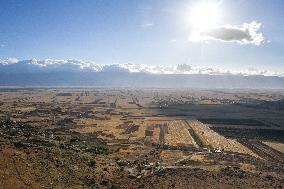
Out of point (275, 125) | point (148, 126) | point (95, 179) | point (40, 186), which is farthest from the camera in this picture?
point (275, 125)

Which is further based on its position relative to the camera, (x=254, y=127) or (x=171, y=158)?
(x=254, y=127)

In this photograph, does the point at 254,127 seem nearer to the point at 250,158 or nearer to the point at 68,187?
the point at 250,158

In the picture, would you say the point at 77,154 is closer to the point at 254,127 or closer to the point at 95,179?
the point at 95,179

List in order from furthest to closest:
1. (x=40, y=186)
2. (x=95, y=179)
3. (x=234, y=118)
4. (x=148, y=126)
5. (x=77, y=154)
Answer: (x=234, y=118) < (x=148, y=126) < (x=77, y=154) < (x=95, y=179) < (x=40, y=186)

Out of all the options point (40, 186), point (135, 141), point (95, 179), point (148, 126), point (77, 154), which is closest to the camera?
point (40, 186)

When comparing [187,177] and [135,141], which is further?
[135,141]

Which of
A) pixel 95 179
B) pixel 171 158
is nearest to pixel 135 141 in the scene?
pixel 171 158

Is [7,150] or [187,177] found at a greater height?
[7,150]

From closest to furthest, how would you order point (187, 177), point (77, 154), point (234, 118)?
1. point (187, 177)
2. point (77, 154)
3. point (234, 118)

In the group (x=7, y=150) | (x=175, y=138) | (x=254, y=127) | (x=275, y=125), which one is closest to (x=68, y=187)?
(x=7, y=150)
